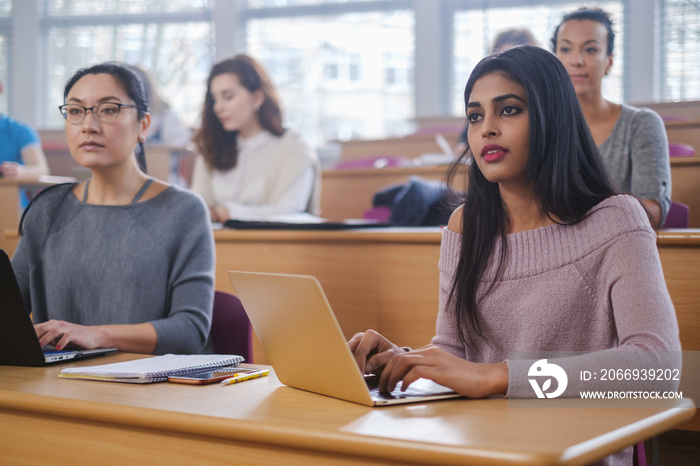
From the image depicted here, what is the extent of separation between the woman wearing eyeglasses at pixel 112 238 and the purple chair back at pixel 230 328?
3.0 inches

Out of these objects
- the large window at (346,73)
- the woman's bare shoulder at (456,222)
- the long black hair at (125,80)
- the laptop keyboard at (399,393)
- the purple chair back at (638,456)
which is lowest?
the purple chair back at (638,456)

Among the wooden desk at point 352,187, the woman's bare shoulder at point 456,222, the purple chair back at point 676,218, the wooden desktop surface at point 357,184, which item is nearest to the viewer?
the woman's bare shoulder at point 456,222

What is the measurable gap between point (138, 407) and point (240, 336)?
789mm

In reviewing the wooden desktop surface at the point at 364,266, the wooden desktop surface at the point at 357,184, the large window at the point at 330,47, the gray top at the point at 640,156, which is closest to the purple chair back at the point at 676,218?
the gray top at the point at 640,156

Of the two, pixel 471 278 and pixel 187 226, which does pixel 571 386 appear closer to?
pixel 471 278

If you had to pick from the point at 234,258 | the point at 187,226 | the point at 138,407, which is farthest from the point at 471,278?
the point at 234,258

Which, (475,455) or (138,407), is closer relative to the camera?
(475,455)

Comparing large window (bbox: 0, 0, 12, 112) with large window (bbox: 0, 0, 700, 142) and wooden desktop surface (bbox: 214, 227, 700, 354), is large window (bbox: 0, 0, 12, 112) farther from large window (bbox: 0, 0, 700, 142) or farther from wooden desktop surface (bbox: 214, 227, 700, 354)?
wooden desktop surface (bbox: 214, 227, 700, 354)

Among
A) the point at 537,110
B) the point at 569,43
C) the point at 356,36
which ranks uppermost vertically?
the point at 356,36

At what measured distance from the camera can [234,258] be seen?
2.40m

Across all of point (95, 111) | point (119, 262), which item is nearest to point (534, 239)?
point (119, 262)

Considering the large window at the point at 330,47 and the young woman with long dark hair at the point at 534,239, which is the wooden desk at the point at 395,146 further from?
the young woman with long dark hair at the point at 534,239

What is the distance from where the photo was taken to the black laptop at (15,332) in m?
1.23

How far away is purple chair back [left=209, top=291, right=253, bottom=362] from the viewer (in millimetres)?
1715
